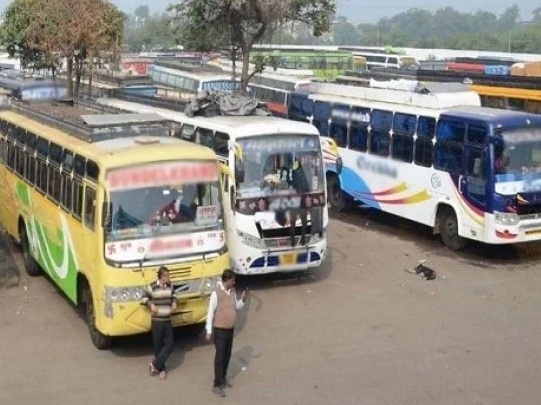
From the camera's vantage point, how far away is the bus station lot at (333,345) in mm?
9398

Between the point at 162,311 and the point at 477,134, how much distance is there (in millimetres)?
7620

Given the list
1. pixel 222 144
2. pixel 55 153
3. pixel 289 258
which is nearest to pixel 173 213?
pixel 55 153

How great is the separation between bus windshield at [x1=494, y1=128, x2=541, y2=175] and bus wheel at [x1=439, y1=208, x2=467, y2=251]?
162 cm

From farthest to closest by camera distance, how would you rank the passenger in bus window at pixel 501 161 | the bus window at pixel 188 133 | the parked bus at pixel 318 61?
the parked bus at pixel 318 61, the bus window at pixel 188 133, the passenger in bus window at pixel 501 161

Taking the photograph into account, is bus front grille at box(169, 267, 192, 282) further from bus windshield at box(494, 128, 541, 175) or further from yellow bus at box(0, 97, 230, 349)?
bus windshield at box(494, 128, 541, 175)

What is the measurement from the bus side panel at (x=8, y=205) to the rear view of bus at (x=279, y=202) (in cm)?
399

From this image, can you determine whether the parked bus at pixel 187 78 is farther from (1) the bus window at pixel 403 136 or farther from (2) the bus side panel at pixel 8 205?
(2) the bus side panel at pixel 8 205

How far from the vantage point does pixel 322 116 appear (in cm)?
2020

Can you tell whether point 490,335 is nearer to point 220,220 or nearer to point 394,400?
point 394,400

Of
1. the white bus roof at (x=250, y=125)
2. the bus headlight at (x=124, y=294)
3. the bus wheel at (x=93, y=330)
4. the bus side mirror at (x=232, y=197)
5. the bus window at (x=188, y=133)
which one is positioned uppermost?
the white bus roof at (x=250, y=125)

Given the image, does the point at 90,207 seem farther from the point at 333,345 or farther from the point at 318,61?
the point at 318,61

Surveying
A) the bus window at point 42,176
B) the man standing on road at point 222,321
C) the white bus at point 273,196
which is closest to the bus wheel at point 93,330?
the man standing on road at point 222,321

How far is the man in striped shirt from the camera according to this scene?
9.55m

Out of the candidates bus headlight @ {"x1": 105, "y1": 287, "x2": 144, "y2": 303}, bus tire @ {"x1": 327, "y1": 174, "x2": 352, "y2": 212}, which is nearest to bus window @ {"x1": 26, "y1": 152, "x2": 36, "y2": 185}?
bus headlight @ {"x1": 105, "y1": 287, "x2": 144, "y2": 303}
